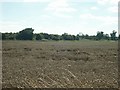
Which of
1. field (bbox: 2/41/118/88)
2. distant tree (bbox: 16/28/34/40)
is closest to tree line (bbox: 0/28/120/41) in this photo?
distant tree (bbox: 16/28/34/40)

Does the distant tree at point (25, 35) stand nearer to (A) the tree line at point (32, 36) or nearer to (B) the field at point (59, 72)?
(A) the tree line at point (32, 36)

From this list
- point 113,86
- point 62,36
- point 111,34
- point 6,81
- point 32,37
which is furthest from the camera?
point 111,34

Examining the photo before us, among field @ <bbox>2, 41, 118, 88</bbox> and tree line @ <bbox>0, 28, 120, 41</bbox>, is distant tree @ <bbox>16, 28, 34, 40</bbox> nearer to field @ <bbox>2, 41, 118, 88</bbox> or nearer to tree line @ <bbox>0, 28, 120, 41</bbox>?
tree line @ <bbox>0, 28, 120, 41</bbox>

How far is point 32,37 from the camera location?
4993 inches

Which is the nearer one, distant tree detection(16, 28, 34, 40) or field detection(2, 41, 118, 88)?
field detection(2, 41, 118, 88)

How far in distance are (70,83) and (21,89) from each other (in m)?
2.31

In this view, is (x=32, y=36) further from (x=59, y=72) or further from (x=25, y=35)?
(x=59, y=72)

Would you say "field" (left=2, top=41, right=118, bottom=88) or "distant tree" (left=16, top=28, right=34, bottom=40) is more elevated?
"distant tree" (left=16, top=28, right=34, bottom=40)

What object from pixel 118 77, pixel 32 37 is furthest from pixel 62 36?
pixel 118 77

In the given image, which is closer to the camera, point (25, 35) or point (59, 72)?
point (59, 72)

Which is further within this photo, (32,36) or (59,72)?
(32,36)

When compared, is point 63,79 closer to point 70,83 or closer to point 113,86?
point 70,83

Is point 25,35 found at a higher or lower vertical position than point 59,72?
higher

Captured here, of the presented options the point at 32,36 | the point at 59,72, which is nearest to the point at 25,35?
the point at 32,36
